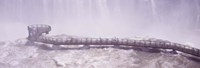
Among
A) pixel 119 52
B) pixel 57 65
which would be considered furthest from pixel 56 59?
pixel 119 52

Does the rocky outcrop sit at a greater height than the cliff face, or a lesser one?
greater

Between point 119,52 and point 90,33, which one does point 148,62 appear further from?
point 90,33

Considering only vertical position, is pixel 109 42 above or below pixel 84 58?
above

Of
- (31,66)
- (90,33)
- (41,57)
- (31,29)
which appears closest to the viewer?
(31,66)

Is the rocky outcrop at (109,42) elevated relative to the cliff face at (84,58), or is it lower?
elevated

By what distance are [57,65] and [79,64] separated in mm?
1897

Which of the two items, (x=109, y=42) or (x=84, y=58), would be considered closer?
(x=84, y=58)

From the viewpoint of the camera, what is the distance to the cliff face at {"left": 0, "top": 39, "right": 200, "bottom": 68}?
20359 mm

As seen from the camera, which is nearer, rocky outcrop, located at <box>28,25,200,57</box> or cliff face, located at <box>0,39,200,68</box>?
cliff face, located at <box>0,39,200,68</box>

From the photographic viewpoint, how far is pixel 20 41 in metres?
25.3

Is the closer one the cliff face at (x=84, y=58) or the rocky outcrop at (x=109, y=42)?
the cliff face at (x=84, y=58)

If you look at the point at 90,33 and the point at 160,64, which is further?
the point at 90,33

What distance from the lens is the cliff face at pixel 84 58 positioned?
66.8 ft

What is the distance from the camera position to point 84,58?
2153 centimetres
